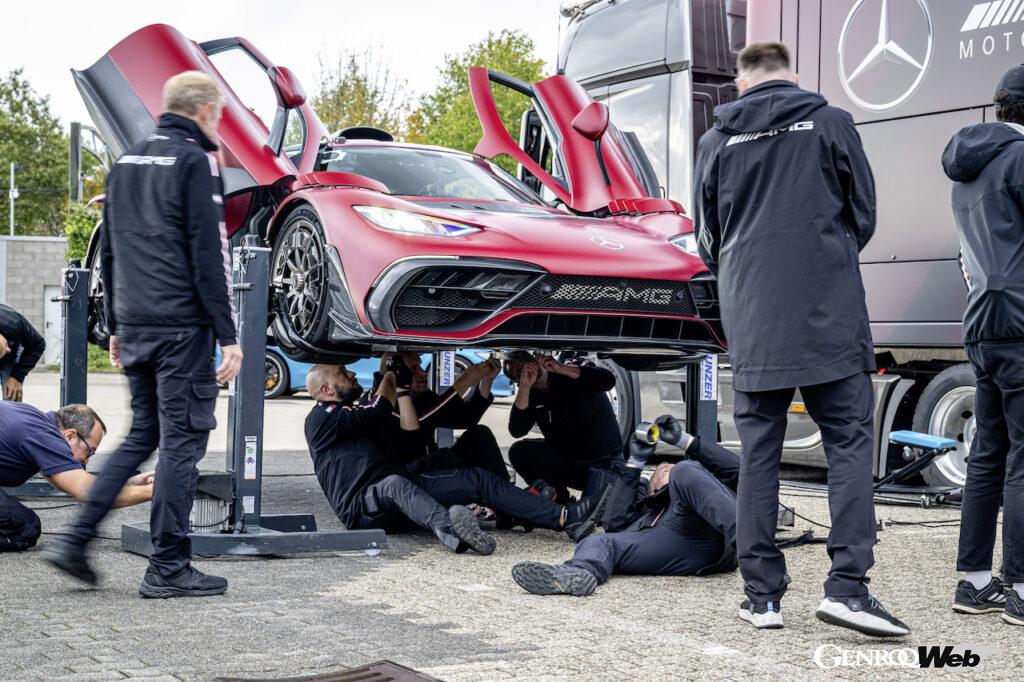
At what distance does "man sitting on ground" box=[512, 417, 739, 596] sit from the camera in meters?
4.70

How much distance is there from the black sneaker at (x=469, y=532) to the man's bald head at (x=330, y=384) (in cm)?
94

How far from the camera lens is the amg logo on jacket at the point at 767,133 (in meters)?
3.95

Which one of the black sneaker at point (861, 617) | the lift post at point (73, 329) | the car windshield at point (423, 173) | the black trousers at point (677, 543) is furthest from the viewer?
the lift post at point (73, 329)

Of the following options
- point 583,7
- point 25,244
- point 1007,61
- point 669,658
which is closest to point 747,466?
point 669,658

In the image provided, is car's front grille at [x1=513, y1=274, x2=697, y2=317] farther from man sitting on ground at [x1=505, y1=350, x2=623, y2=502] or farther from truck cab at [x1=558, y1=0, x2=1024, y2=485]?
truck cab at [x1=558, y1=0, x2=1024, y2=485]

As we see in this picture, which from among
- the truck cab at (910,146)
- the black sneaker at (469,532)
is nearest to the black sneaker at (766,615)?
the black sneaker at (469,532)

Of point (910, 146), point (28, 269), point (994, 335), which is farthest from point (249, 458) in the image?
point (28, 269)

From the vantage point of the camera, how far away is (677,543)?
5.09 metres

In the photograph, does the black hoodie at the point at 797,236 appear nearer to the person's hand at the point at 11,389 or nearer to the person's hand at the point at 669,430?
the person's hand at the point at 669,430

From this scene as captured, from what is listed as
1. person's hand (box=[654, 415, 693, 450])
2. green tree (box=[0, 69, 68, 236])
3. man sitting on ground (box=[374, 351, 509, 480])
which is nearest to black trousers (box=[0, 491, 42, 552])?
man sitting on ground (box=[374, 351, 509, 480])

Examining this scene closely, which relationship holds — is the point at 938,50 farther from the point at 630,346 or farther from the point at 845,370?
the point at 845,370

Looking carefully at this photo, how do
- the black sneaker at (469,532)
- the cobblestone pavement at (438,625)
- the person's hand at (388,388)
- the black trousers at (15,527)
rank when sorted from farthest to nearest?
1. the person's hand at (388,388)
2. the black sneaker at (469,532)
3. the black trousers at (15,527)
4. the cobblestone pavement at (438,625)

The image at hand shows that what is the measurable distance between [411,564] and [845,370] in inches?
90.2

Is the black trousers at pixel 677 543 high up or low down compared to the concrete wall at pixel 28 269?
down
